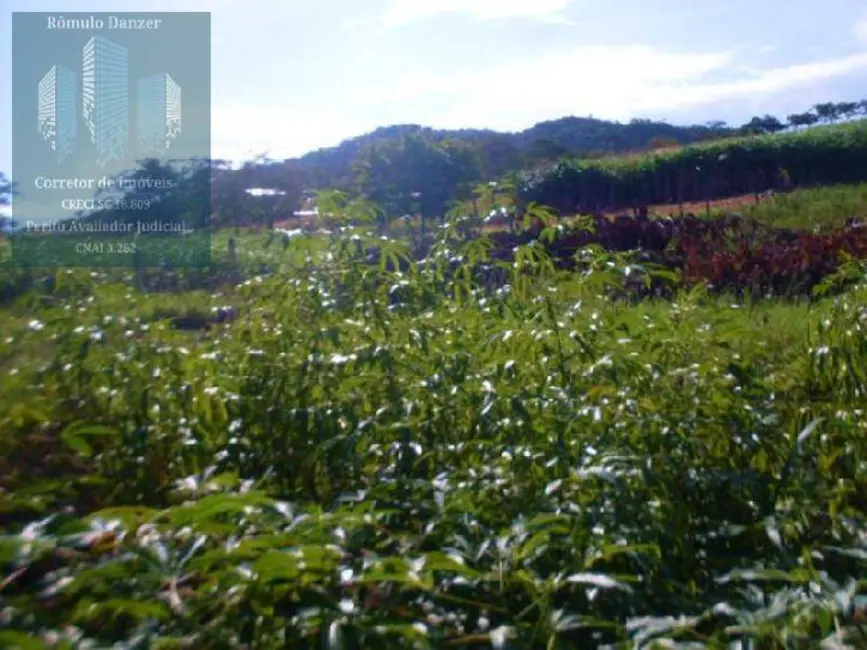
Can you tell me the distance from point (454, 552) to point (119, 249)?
5.06 meters

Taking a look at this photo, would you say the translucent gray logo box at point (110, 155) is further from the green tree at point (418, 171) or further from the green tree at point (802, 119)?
the green tree at point (802, 119)

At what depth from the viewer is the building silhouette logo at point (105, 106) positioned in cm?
574

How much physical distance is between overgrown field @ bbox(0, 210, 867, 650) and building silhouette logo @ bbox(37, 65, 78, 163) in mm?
2472

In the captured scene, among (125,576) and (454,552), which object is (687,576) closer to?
(454,552)

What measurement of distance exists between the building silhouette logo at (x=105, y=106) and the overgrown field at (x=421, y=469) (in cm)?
238

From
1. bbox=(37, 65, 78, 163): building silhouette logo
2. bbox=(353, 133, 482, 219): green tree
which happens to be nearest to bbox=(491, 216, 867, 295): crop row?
bbox=(353, 133, 482, 219): green tree

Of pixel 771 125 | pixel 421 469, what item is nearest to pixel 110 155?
pixel 421 469

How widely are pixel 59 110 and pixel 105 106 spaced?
10.2 inches

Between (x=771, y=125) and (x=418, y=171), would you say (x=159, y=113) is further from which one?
(x=771, y=125)

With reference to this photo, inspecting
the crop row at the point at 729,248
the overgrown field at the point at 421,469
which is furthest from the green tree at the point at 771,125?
the overgrown field at the point at 421,469

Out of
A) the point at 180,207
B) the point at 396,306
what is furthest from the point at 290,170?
the point at 396,306

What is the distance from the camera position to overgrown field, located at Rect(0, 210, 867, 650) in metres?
1.76

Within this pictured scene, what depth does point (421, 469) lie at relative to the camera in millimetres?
2742

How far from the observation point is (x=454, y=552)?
2.00m
